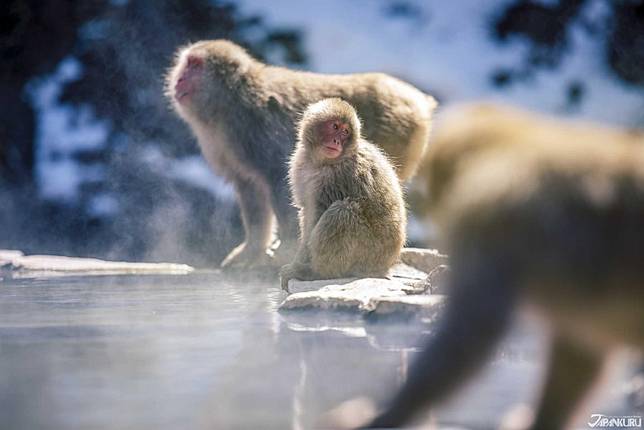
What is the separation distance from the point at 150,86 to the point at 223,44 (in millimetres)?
2893

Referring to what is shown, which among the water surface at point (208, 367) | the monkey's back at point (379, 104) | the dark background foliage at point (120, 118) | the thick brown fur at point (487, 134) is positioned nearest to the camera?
the thick brown fur at point (487, 134)

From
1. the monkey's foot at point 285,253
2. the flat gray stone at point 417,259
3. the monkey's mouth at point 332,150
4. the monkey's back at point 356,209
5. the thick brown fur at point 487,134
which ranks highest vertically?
the thick brown fur at point 487,134

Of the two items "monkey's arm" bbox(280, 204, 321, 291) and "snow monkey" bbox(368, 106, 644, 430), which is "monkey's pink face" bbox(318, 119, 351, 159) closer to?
"monkey's arm" bbox(280, 204, 321, 291)

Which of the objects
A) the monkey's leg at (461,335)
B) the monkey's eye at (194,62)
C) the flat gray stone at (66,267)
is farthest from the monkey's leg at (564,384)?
the flat gray stone at (66,267)

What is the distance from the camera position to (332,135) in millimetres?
4480

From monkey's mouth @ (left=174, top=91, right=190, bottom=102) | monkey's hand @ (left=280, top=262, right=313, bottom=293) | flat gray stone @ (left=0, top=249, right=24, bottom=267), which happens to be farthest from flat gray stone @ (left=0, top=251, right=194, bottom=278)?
monkey's hand @ (left=280, top=262, right=313, bottom=293)

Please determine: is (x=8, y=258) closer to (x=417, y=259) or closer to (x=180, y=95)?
(x=180, y=95)

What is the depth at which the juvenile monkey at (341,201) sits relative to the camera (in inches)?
177

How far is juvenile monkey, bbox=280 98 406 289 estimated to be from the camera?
4492mm

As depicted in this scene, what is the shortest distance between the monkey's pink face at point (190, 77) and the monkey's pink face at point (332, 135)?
2.53m

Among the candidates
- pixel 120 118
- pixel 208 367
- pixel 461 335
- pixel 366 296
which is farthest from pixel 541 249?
pixel 120 118

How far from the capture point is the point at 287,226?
650cm

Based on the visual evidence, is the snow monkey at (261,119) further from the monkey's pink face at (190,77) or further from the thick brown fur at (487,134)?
the thick brown fur at (487,134)

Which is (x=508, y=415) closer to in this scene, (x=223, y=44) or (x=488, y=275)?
(x=488, y=275)
